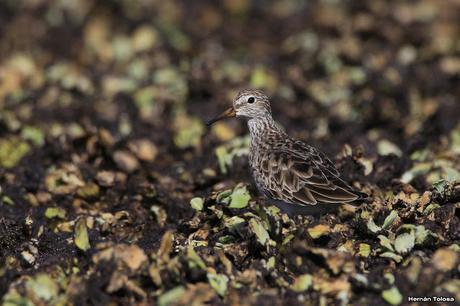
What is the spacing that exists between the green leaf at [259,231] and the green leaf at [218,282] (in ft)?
1.88

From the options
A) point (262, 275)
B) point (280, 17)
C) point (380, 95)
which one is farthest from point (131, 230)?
point (280, 17)

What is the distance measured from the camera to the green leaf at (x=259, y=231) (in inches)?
263

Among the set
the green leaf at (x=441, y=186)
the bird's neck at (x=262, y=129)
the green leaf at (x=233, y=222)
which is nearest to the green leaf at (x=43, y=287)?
the green leaf at (x=233, y=222)

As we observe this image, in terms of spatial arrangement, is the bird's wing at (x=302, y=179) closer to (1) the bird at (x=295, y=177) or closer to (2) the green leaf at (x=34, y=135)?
(1) the bird at (x=295, y=177)

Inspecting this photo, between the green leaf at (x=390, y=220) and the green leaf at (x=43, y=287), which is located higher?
the green leaf at (x=390, y=220)

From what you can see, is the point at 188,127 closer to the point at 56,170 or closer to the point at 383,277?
the point at 56,170

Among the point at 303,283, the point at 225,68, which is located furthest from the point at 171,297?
the point at 225,68

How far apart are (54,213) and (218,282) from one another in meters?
2.63

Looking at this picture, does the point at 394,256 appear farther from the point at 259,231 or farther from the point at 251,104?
the point at 251,104

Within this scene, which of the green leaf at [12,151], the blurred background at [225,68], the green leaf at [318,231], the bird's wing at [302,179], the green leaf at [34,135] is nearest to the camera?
the green leaf at [318,231]

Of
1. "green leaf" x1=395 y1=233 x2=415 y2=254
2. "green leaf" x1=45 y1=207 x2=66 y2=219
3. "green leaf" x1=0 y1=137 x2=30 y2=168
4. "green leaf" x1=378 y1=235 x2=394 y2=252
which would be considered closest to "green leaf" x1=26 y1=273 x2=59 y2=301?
"green leaf" x1=45 y1=207 x2=66 y2=219

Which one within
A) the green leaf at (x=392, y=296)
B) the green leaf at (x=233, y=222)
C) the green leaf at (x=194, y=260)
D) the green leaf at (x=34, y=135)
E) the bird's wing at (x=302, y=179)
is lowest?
the green leaf at (x=194, y=260)

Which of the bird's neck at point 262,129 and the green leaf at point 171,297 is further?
the bird's neck at point 262,129

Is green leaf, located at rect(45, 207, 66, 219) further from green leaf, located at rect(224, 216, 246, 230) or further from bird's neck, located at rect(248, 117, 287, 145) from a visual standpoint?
bird's neck, located at rect(248, 117, 287, 145)
